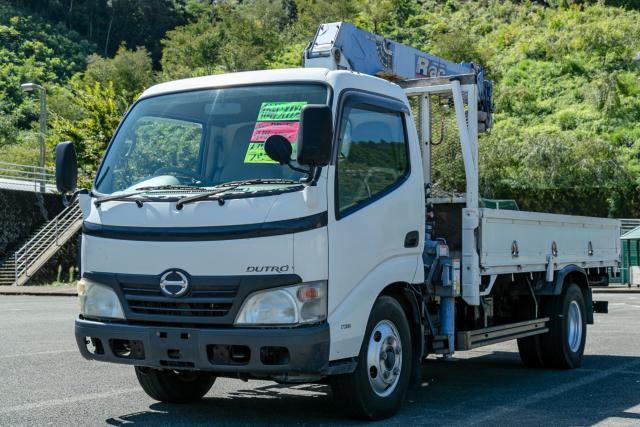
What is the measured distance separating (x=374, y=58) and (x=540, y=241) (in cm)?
247

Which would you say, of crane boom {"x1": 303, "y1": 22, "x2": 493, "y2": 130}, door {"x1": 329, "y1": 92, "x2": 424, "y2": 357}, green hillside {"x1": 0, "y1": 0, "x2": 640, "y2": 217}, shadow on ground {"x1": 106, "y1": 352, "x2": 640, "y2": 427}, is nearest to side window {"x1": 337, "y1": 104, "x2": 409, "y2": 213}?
door {"x1": 329, "y1": 92, "x2": 424, "y2": 357}

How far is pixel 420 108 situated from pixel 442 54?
55.2 metres

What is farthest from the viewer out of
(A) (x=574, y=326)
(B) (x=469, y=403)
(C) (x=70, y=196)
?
(A) (x=574, y=326)

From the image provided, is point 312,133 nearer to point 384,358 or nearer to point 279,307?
point 279,307

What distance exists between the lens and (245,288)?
20.4ft

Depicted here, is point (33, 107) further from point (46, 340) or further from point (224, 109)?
point (224, 109)

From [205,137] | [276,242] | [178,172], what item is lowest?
[276,242]

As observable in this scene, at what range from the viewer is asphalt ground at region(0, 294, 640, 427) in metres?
7.09

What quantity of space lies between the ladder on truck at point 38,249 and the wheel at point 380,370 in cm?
2774

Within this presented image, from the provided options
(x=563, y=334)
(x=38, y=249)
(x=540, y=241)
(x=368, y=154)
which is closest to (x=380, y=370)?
(x=368, y=154)

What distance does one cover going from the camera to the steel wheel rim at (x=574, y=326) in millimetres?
10352

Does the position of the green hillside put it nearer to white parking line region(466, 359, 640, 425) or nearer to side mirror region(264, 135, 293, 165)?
white parking line region(466, 359, 640, 425)

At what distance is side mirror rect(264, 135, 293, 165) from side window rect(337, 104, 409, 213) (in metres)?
0.48

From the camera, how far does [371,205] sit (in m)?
6.86
